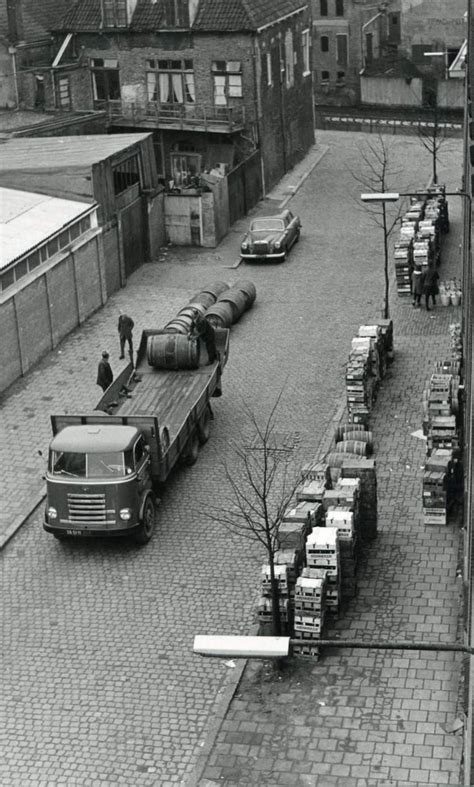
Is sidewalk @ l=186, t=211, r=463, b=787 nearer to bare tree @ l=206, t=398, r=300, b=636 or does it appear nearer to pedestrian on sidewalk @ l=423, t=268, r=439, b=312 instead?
bare tree @ l=206, t=398, r=300, b=636

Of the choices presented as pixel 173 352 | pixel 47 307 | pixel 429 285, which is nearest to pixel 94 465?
pixel 173 352

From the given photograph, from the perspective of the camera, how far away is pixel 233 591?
24.8 metres

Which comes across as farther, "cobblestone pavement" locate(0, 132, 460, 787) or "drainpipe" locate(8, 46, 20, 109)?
"drainpipe" locate(8, 46, 20, 109)

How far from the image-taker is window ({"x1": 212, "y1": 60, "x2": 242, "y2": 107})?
5162 cm

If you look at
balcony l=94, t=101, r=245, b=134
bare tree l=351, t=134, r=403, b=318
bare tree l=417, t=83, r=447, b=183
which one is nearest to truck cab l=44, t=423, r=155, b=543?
bare tree l=351, t=134, r=403, b=318

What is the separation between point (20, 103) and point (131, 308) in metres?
17.4

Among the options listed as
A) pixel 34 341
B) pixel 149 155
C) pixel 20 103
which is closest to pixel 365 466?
pixel 34 341

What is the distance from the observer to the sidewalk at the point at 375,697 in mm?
19562

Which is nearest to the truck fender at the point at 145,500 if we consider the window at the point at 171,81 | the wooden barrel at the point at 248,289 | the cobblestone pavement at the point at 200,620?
the cobblestone pavement at the point at 200,620

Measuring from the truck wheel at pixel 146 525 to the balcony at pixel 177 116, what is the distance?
27635mm

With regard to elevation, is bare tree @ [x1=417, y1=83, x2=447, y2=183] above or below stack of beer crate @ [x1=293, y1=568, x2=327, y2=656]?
above

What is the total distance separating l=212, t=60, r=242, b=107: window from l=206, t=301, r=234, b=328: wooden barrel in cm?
1582

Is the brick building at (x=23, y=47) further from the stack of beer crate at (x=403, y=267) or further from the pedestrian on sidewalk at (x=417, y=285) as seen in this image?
the pedestrian on sidewalk at (x=417, y=285)

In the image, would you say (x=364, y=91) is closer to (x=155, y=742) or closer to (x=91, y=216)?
(x=91, y=216)
